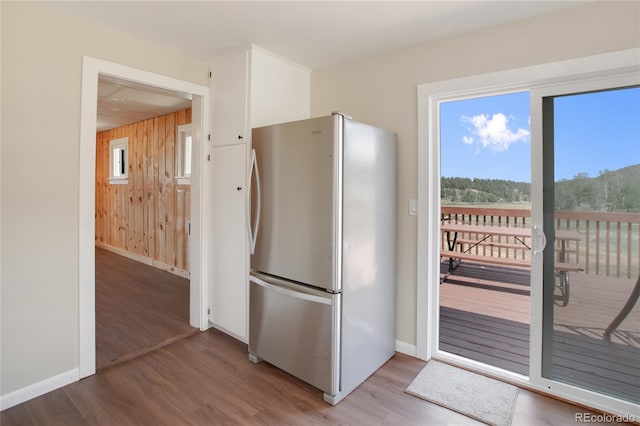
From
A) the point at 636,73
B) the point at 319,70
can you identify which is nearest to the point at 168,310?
the point at 319,70

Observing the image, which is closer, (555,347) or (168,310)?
(555,347)

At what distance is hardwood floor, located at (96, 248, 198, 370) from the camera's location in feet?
9.01

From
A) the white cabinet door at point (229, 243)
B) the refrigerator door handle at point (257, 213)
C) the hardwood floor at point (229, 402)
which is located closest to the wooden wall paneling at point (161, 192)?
the white cabinet door at point (229, 243)

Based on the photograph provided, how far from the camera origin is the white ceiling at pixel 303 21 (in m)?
2.05

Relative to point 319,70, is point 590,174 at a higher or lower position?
lower

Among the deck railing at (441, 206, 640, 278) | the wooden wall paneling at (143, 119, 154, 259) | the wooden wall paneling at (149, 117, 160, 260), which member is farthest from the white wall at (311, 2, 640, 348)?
the wooden wall paneling at (143, 119, 154, 259)

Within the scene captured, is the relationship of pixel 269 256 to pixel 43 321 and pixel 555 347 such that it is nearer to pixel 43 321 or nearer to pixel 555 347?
pixel 43 321

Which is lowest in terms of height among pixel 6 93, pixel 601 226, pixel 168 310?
pixel 168 310

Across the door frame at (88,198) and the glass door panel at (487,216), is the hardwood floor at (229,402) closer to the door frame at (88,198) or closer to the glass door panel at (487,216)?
the door frame at (88,198)

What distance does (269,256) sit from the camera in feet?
7.93

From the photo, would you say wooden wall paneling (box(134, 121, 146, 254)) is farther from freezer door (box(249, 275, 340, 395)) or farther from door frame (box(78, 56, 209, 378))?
freezer door (box(249, 275, 340, 395))

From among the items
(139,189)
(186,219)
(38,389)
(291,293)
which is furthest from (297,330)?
(139,189)

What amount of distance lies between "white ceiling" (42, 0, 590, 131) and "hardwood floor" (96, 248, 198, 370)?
8.13 feet

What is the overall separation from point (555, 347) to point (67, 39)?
3796mm
